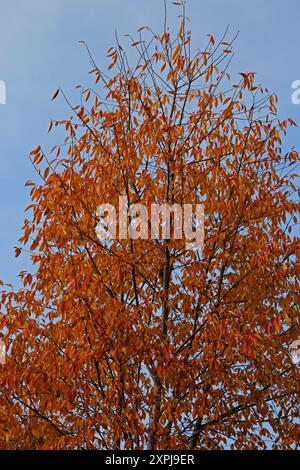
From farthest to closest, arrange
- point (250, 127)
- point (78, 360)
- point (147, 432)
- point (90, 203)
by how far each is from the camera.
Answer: point (250, 127) → point (90, 203) → point (147, 432) → point (78, 360)

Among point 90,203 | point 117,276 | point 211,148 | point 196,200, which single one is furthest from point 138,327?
point 211,148

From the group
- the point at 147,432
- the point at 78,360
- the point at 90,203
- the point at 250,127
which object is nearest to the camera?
the point at 78,360

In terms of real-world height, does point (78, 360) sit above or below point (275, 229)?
below

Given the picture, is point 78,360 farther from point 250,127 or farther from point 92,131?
point 250,127

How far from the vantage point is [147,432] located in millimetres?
9086

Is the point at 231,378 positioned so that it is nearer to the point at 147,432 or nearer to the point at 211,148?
the point at 147,432

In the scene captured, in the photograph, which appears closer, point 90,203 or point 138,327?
point 138,327

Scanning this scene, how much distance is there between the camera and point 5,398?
378 inches

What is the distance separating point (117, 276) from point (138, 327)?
161cm

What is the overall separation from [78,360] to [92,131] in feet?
12.4

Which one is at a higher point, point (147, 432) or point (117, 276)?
point (117, 276)
